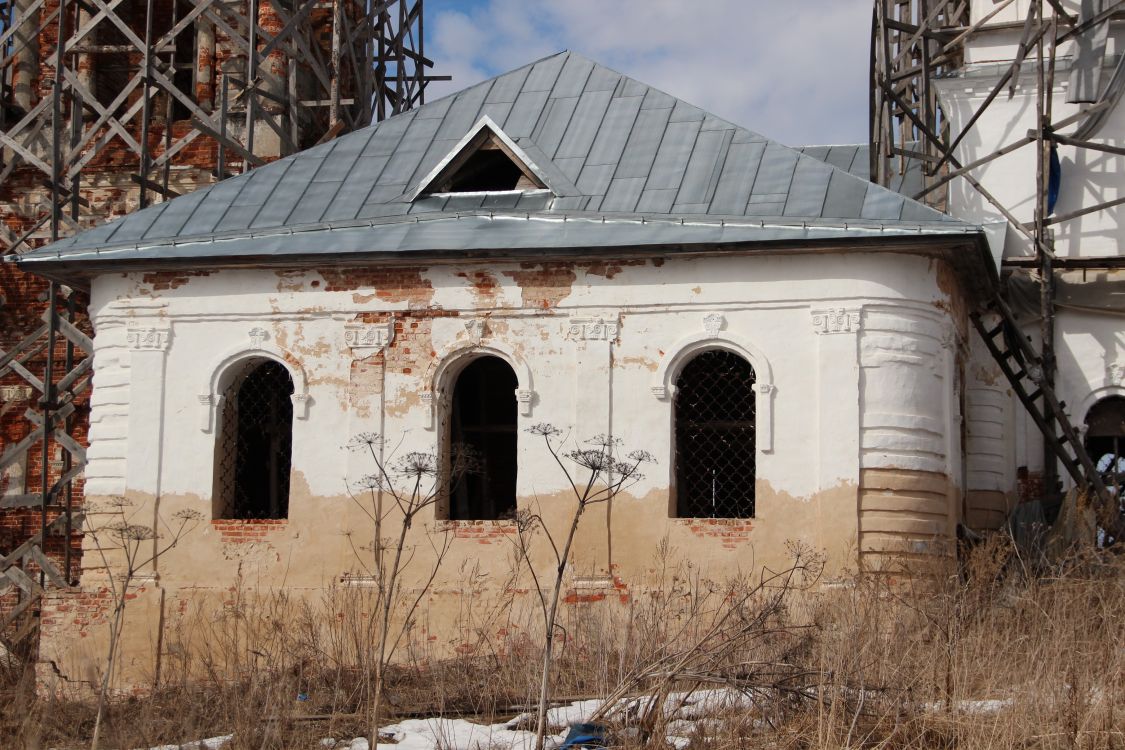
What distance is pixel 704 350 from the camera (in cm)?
1418

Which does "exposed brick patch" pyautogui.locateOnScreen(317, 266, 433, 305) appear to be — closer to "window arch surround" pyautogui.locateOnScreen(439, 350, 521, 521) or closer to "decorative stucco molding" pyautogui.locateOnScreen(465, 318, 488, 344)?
"decorative stucco molding" pyautogui.locateOnScreen(465, 318, 488, 344)

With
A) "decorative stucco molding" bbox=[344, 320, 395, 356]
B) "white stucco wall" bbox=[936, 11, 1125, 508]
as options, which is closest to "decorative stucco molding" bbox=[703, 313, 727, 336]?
"decorative stucco molding" bbox=[344, 320, 395, 356]

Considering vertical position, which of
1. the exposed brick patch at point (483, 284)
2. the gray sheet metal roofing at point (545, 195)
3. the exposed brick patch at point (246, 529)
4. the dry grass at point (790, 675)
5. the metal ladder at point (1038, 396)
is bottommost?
the dry grass at point (790, 675)

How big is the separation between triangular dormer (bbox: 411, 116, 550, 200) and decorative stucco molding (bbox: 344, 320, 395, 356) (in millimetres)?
1419

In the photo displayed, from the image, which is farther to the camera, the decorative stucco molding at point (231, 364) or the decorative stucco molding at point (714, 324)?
the decorative stucco molding at point (231, 364)

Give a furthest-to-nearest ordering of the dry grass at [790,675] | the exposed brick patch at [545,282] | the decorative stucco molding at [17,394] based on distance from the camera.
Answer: the decorative stucco molding at [17,394] < the exposed brick patch at [545,282] < the dry grass at [790,675]

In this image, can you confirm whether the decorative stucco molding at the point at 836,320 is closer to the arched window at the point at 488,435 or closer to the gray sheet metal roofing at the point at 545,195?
the gray sheet metal roofing at the point at 545,195

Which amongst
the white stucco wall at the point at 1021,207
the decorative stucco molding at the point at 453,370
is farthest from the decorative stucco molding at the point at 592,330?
the white stucco wall at the point at 1021,207

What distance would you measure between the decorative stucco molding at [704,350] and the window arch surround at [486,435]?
7.57 feet

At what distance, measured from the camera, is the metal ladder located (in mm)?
14984

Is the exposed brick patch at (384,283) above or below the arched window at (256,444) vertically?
above

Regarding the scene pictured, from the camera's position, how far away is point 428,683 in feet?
38.7

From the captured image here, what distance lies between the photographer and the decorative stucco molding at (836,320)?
13750 mm

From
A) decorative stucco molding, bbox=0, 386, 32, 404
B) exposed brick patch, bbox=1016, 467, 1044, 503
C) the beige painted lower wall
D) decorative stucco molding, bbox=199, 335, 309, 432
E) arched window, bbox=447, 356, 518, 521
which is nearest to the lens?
the beige painted lower wall
